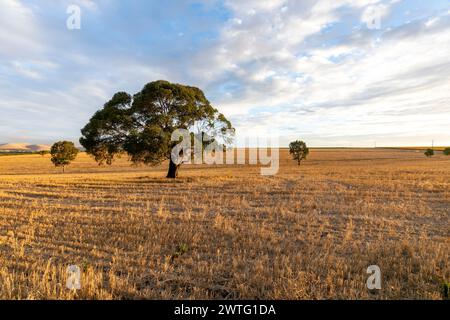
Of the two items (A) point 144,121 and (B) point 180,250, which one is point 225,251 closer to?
(B) point 180,250

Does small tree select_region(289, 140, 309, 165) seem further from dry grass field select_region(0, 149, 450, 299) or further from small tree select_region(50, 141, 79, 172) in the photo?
dry grass field select_region(0, 149, 450, 299)

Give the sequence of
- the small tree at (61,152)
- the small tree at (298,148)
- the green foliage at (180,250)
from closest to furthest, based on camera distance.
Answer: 1. the green foliage at (180,250)
2. the small tree at (61,152)
3. the small tree at (298,148)

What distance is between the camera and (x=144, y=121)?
2500 cm

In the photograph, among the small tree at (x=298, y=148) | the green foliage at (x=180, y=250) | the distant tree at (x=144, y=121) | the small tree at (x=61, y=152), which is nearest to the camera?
the green foliage at (x=180, y=250)

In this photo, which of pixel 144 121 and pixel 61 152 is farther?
pixel 61 152

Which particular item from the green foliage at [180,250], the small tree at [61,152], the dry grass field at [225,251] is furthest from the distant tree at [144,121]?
the small tree at [61,152]

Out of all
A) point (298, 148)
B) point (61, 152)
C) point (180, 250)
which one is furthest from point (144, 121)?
point (298, 148)

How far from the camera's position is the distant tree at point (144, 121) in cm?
2373

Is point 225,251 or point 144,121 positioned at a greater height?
point 144,121

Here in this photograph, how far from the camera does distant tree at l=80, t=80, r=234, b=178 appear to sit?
2373cm

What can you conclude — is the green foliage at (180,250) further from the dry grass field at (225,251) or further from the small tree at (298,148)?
the small tree at (298,148)

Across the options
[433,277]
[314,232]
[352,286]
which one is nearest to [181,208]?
[314,232]

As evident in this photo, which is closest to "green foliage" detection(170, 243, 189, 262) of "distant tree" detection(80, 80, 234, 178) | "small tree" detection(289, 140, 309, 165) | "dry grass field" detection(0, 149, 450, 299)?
"dry grass field" detection(0, 149, 450, 299)

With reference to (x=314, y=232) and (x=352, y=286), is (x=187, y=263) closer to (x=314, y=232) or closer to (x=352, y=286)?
(x=352, y=286)
